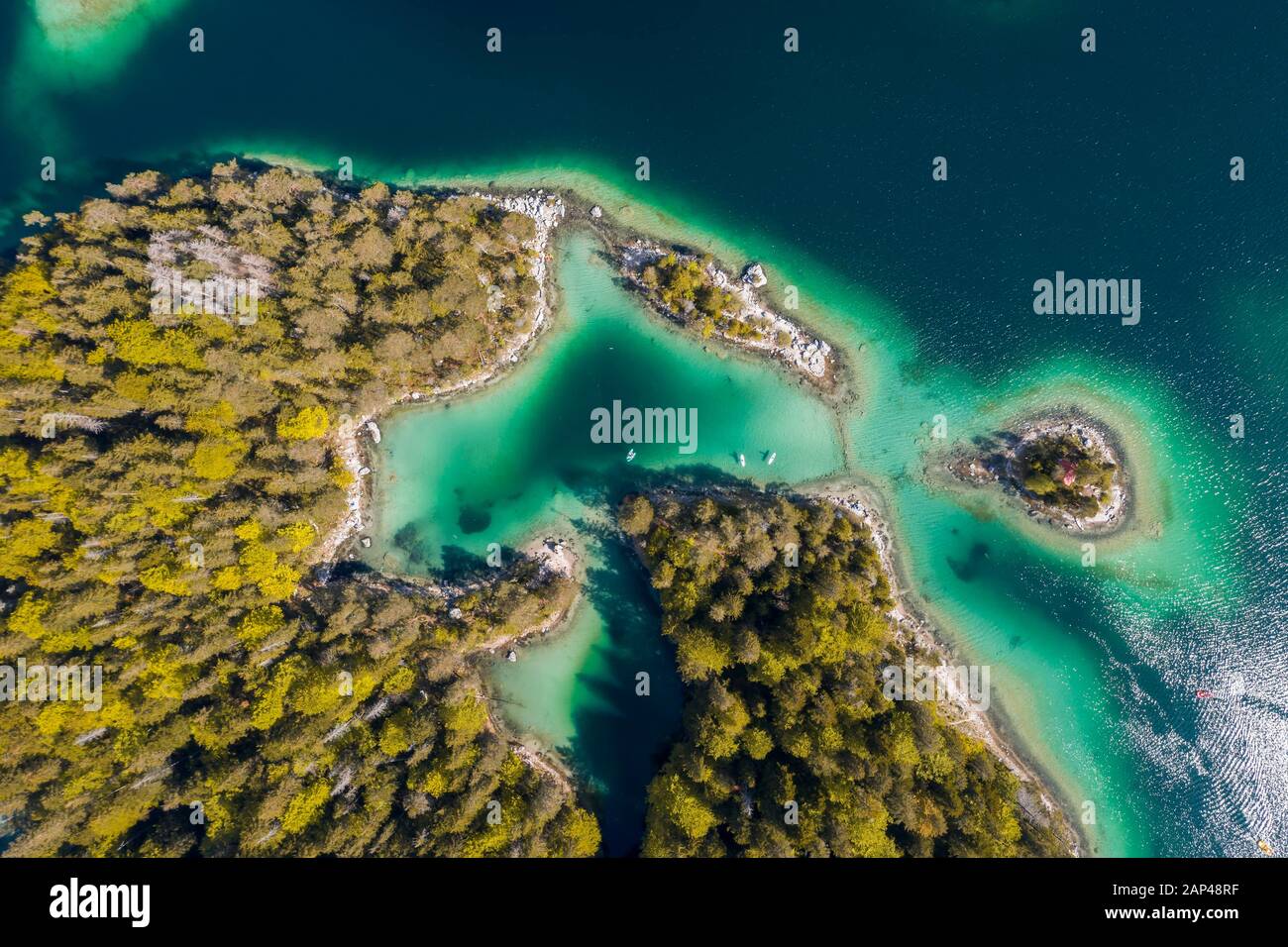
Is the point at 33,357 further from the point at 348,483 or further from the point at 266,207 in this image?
the point at 348,483

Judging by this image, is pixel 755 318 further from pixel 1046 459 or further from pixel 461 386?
pixel 1046 459

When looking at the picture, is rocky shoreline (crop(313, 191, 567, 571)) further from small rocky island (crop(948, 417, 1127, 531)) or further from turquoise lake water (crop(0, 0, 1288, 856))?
small rocky island (crop(948, 417, 1127, 531))

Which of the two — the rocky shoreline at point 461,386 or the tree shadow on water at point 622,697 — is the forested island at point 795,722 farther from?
the rocky shoreline at point 461,386

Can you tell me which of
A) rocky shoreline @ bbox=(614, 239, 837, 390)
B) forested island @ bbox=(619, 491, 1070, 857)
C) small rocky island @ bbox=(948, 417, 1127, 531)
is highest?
rocky shoreline @ bbox=(614, 239, 837, 390)

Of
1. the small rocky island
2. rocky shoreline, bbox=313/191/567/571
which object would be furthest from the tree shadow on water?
the small rocky island

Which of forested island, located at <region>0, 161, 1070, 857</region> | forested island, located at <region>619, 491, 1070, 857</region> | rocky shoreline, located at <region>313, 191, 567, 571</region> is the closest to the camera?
forested island, located at <region>0, 161, 1070, 857</region>

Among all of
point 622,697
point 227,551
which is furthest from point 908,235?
point 227,551
